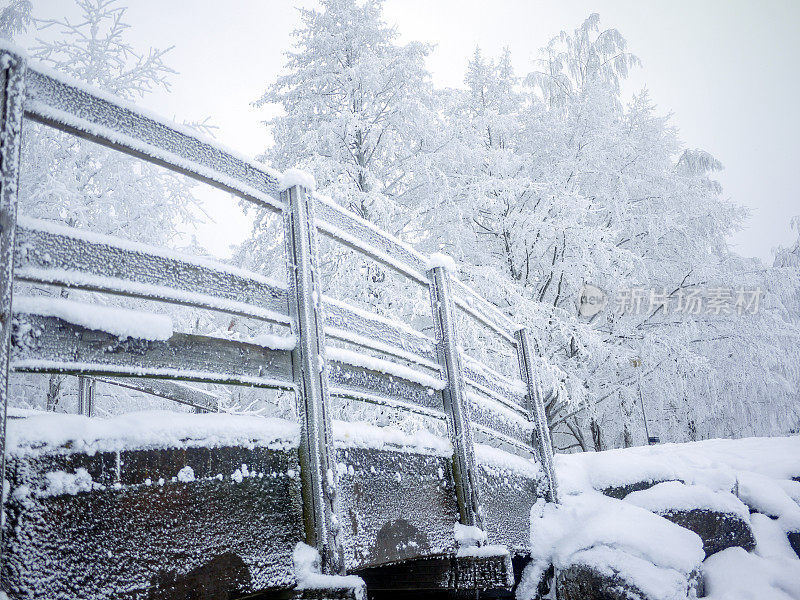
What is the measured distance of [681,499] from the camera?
13.1ft

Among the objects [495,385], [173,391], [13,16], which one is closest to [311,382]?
[495,385]

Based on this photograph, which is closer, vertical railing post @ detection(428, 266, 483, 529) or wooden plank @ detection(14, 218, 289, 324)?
wooden plank @ detection(14, 218, 289, 324)

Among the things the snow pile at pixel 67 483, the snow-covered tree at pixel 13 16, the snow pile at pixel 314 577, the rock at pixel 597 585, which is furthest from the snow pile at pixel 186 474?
the snow-covered tree at pixel 13 16

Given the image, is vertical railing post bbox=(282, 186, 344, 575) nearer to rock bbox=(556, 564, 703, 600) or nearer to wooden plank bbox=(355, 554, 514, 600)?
wooden plank bbox=(355, 554, 514, 600)

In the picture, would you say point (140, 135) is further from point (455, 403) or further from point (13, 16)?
point (13, 16)

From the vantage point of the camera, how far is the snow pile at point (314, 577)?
1.67 m

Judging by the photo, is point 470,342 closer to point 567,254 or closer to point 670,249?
point 567,254

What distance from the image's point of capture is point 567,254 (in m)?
10.5

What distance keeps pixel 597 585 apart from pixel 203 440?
2469 mm

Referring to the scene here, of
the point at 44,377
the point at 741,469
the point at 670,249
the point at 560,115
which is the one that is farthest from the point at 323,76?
the point at 741,469

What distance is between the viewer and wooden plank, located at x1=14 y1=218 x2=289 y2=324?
56.4 inches

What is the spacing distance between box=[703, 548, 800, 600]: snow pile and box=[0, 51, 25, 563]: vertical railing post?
3.84 m

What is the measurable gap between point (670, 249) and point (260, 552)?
1197 cm

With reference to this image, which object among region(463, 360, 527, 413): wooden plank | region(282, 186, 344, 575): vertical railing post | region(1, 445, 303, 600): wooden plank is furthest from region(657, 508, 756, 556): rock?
region(1, 445, 303, 600): wooden plank
